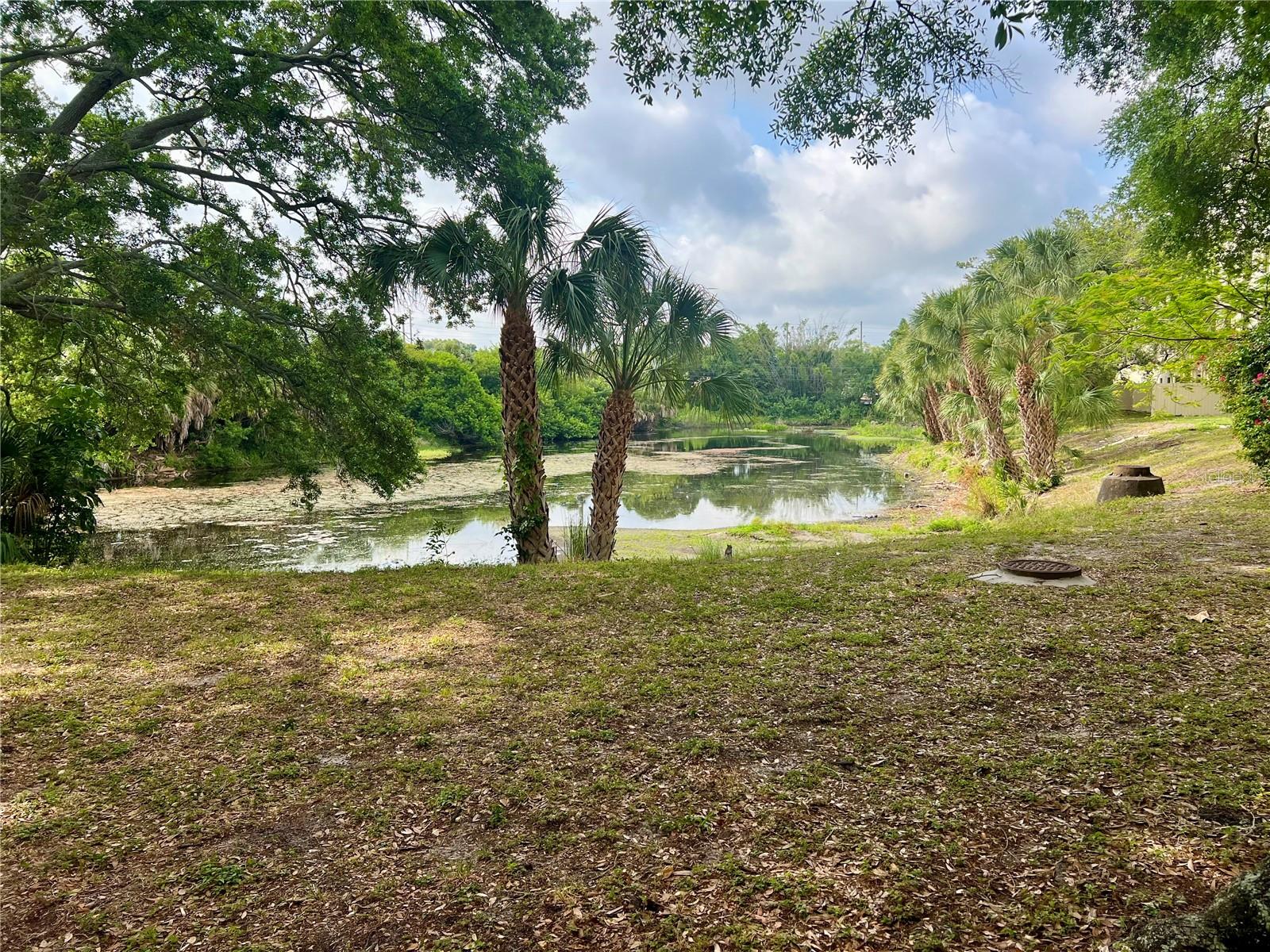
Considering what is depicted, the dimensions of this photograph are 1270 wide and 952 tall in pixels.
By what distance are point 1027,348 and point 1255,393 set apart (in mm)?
7383

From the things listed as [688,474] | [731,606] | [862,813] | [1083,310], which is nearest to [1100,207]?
[688,474]

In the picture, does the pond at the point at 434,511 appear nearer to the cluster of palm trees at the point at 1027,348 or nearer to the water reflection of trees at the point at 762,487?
the water reflection of trees at the point at 762,487

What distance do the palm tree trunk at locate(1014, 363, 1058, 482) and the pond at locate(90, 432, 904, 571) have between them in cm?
398

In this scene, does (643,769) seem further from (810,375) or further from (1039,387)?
(810,375)

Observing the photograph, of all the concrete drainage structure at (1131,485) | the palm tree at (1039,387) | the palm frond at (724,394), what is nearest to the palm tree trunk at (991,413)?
the palm tree at (1039,387)

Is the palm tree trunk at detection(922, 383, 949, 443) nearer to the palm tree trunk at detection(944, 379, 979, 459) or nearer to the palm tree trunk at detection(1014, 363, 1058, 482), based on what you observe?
the palm tree trunk at detection(944, 379, 979, 459)

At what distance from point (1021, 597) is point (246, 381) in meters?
8.33

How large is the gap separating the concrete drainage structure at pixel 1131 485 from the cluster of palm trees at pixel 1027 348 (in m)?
1.84

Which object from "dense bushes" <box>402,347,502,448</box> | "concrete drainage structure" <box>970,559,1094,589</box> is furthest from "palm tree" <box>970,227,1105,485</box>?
"dense bushes" <box>402,347,502,448</box>

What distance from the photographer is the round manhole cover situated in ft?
17.0

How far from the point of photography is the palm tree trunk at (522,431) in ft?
26.9

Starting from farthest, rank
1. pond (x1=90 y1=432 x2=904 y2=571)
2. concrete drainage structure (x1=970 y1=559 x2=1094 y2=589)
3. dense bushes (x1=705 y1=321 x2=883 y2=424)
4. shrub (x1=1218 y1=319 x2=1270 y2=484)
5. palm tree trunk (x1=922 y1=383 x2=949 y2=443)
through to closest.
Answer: dense bushes (x1=705 y1=321 x2=883 y2=424)
palm tree trunk (x1=922 y1=383 x2=949 y2=443)
pond (x1=90 y1=432 x2=904 y2=571)
shrub (x1=1218 y1=319 x2=1270 y2=484)
concrete drainage structure (x1=970 y1=559 x2=1094 y2=589)

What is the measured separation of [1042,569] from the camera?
5285 mm

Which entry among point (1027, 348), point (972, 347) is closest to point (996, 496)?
point (1027, 348)
